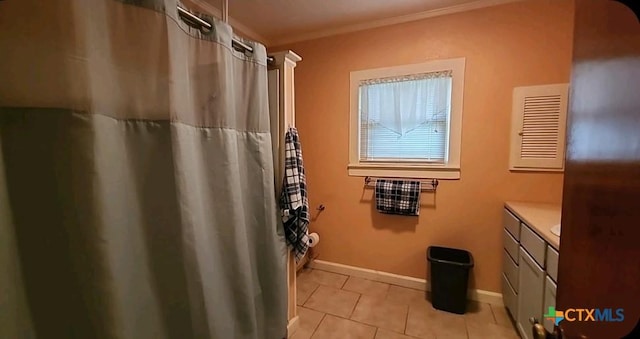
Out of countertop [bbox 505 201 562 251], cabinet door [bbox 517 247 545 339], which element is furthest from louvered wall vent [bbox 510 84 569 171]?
cabinet door [bbox 517 247 545 339]

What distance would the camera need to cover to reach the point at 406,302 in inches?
86.5

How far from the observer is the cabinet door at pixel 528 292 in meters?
1.44

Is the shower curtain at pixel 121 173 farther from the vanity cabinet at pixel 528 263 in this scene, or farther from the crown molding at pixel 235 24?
the vanity cabinet at pixel 528 263

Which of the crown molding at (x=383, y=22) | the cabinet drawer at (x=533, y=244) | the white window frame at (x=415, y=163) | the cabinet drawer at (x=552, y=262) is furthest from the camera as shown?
the white window frame at (x=415, y=163)

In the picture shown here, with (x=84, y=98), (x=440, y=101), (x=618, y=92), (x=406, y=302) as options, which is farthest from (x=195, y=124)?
(x=406, y=302)

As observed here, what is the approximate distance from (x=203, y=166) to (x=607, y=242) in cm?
127

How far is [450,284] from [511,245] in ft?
1.78

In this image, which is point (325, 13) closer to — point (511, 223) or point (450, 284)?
point (511, 223)

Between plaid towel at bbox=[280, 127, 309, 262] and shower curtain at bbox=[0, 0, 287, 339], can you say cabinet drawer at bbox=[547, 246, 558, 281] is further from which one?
shower curtain at bbox=[0, 0, 287, 339]

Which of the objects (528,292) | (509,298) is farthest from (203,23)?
(509,298)

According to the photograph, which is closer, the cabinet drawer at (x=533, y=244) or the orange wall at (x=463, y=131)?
the cabinet drawer at (x=533, y=244)

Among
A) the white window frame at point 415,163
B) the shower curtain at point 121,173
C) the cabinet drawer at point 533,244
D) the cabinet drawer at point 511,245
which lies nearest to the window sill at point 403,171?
the white window frame at point 415,163

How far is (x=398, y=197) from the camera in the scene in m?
2.34

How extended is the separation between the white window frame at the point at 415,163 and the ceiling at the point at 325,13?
0.43m
